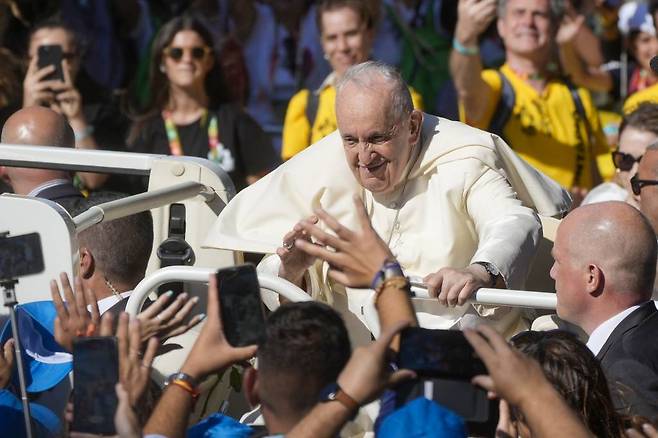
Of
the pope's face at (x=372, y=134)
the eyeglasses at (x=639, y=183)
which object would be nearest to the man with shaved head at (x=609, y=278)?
the pope's face at (x=372, y=134)

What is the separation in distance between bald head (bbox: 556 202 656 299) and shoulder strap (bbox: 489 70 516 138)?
104 inches

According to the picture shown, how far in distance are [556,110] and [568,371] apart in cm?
378

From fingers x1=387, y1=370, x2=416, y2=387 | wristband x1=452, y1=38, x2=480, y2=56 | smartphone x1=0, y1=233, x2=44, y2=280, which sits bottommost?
fingers x1=387, y1=370, x2=416, y2=387

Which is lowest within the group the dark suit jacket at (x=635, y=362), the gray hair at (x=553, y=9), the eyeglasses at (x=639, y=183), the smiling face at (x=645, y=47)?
the dark suit jacket at (x=635, y=362)

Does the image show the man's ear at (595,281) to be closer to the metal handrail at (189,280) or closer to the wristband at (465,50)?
the metal handrail at (189,280)

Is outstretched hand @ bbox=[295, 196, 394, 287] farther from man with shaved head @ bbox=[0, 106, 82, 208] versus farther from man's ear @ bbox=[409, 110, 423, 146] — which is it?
man with shaved head @ bbox=[0, 106, 82, 208]

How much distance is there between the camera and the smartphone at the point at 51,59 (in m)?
7.35

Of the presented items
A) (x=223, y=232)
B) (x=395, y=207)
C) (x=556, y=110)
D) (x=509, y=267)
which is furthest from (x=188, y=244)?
(x=556, y=110)

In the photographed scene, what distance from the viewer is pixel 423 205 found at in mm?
5031

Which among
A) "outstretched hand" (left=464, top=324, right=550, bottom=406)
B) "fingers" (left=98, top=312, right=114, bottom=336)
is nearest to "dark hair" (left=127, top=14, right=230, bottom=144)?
"fingers" (left=98, top=312, right=114, bottom=336)

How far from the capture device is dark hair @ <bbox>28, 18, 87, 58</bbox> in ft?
24.7

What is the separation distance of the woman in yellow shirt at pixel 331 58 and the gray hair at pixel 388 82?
219cm

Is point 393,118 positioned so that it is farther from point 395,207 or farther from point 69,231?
point 69,231

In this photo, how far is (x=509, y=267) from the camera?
4523 mm
